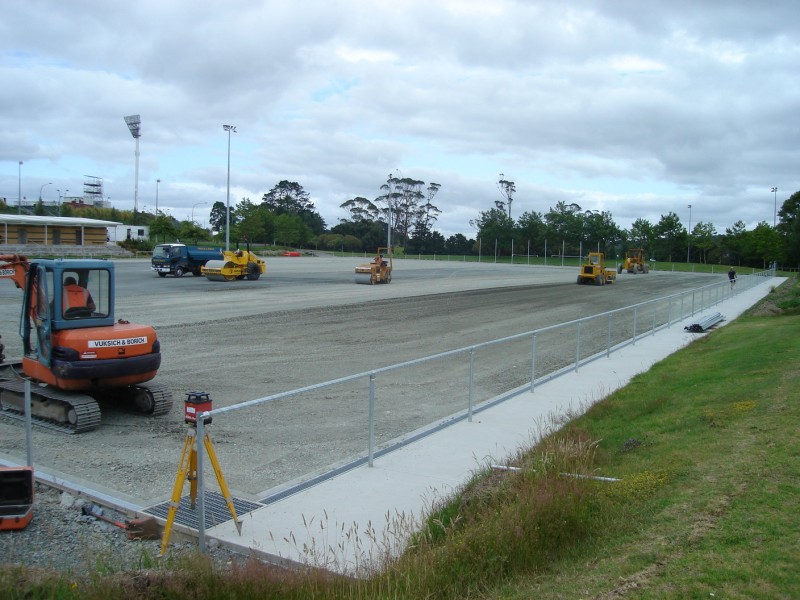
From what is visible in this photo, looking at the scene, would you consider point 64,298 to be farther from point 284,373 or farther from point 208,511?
point 208,511

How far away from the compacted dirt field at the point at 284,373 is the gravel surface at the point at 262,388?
37mm

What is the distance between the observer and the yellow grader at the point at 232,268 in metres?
43.2

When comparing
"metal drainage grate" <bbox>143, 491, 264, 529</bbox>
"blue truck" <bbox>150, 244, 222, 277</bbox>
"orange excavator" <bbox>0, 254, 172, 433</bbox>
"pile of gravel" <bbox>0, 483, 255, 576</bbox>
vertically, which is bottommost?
"pile of gravel" <bbox>0, 483, 255, 576</bbox>

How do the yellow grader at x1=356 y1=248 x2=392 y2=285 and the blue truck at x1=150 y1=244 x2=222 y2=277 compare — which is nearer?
the blue truck at x1=150 y1=244 x2=222 y2=277

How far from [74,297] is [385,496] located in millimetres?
6368

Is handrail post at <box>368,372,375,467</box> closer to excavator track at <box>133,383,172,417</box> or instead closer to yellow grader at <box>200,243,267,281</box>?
excavator track at <box>133,383,172,417</box>

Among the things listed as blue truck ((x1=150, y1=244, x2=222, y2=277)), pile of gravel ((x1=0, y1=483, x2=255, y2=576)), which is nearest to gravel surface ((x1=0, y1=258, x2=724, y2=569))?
pile of gravel ((x1=0, y1=483, x2=255, y2=576))

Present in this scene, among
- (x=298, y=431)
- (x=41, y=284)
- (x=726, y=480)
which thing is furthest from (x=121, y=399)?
(x=726, y=480)

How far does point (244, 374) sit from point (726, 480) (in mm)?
10428

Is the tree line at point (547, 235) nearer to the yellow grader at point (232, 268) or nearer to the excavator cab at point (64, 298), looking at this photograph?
the yellow grader at point (232, 268)

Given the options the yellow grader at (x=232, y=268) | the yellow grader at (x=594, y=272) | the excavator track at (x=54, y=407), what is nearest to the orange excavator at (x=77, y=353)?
the excavator track at (x=54, y=407)

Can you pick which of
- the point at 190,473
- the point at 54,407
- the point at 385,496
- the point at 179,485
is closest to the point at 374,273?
the point at 54,407

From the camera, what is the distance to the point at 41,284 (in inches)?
430

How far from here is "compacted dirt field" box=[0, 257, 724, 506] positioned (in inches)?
359
